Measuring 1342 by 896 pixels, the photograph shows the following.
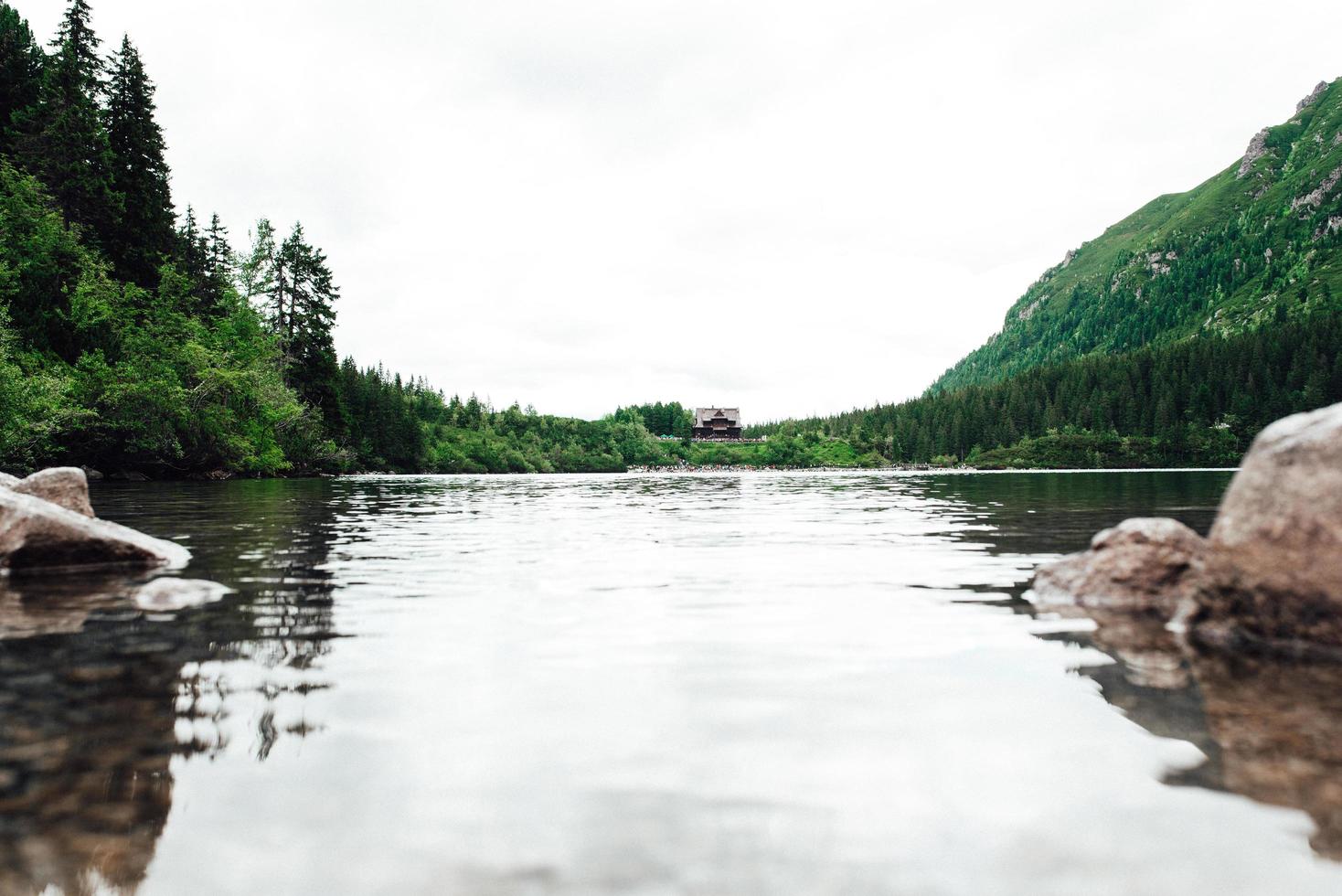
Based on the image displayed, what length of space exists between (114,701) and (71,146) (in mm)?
62757

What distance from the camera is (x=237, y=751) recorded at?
183 inches

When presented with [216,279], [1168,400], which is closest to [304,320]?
[216,279]

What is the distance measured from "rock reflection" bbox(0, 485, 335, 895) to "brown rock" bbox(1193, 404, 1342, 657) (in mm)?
8146

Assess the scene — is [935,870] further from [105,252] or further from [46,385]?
[105,252]

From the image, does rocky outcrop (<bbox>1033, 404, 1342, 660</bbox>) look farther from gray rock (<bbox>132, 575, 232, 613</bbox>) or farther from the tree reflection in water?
gray rock (<bbox>132, 575, 232, 613</bbox>)

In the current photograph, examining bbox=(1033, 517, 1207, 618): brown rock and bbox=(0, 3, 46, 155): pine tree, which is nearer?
bbox=(1033, 517, 1207, 618): brown rock

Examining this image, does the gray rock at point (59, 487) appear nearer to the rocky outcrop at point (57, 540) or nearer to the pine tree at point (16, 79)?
the rocky outcrop at point (57, 540)

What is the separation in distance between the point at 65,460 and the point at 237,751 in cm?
5196

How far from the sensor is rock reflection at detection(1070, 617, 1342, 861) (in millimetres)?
4016

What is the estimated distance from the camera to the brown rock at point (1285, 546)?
6.66 m

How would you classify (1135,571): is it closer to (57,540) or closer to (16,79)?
(57,540)

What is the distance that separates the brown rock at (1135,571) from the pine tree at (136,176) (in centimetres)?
6543

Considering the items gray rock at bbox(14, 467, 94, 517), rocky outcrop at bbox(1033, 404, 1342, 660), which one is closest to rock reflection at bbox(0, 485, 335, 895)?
gray rock at bbox(14, 467, 94, 517)

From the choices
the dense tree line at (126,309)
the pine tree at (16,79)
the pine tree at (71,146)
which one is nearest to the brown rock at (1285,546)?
the dense tree line at (126,309)
